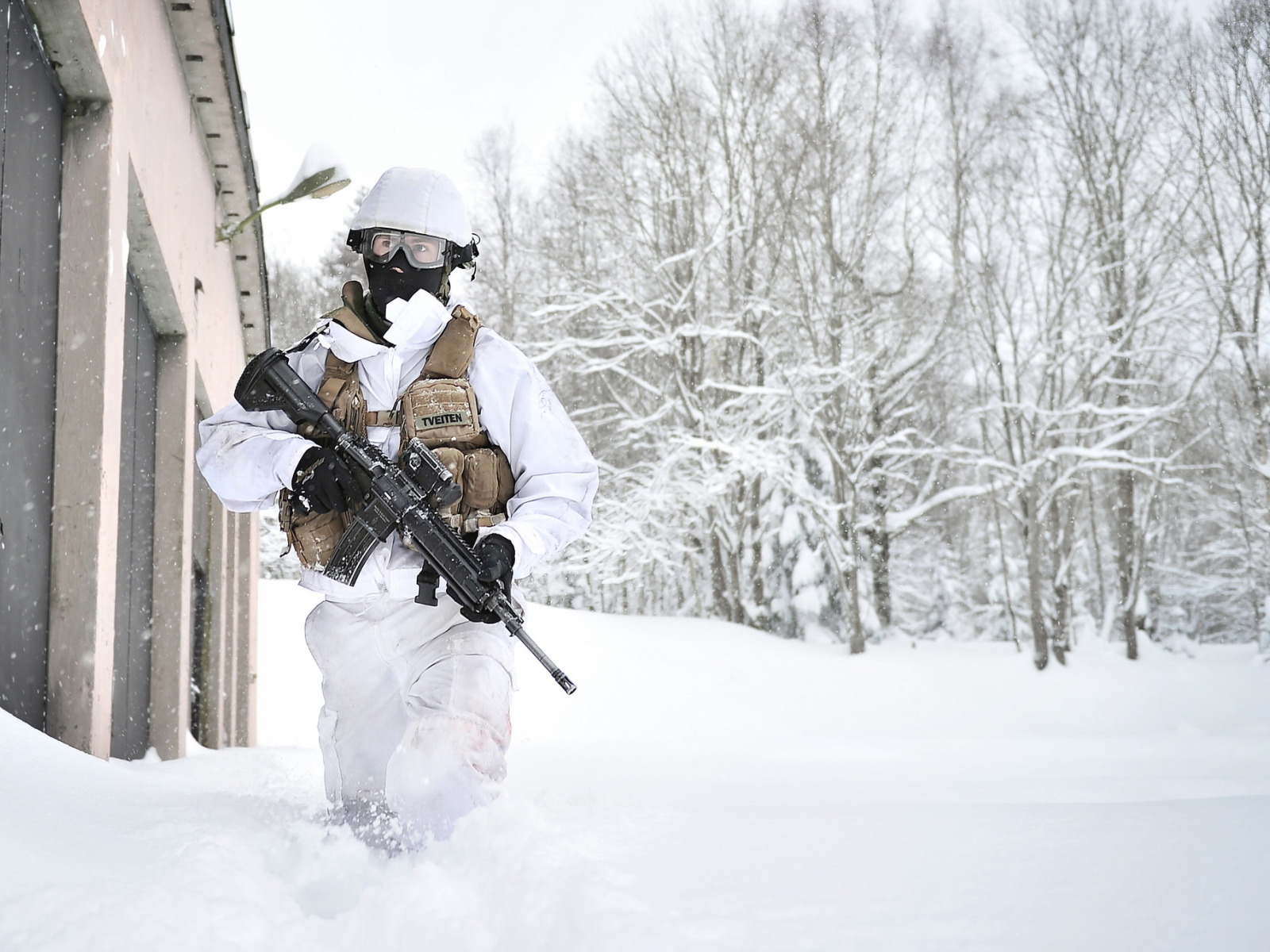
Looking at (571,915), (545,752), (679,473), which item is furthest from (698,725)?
(571,915)

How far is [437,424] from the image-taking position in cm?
275

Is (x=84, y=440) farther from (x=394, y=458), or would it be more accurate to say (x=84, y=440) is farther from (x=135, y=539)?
(x=135, y=539)

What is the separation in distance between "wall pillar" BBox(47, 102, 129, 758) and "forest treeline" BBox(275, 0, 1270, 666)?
39.2 ft

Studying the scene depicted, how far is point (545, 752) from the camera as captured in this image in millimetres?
8117

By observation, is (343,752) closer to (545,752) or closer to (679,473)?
(545,752)

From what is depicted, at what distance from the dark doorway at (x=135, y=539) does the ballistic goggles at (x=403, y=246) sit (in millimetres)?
2107

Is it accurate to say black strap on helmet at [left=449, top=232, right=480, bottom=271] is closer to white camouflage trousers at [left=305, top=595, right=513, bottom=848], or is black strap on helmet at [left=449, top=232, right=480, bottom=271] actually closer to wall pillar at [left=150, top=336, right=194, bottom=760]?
white camouflage trousers at [left=305, top=595, right=513, bottom=848]

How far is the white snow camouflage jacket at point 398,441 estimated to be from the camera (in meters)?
2.74

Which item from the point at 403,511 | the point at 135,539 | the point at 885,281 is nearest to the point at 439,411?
the point at 403,511

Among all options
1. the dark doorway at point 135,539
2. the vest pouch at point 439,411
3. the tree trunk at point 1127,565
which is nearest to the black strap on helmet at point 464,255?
the vest pouch at point 439,411

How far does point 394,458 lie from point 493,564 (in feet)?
1.65

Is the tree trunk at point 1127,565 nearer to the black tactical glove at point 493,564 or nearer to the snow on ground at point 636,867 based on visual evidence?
the snow on ground at point 636,867

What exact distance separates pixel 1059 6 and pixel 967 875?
54.9 feet

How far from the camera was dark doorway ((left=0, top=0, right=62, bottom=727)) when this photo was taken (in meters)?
2.91
